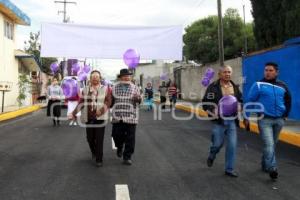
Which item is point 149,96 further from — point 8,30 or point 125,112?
point 125,112

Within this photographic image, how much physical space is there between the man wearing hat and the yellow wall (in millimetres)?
→ 20076

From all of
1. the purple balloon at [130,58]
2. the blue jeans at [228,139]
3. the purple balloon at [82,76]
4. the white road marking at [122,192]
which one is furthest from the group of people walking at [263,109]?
the purple balloon at [82,76]

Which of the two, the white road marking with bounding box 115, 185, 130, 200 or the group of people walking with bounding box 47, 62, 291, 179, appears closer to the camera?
the white road marking with bounding box 115, 185, 130, 200

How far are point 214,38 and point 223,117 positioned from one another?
30560 millimetres

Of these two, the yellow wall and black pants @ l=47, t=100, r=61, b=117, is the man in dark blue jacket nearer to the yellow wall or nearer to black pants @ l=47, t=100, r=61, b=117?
black pants @ l=47, t=100, r=61, b=117

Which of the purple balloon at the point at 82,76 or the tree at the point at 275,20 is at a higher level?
the tree at the point at 275,20

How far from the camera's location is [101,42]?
18531 mm

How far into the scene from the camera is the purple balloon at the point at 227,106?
7391 millimetres

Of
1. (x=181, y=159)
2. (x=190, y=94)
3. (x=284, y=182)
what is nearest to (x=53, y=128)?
(x=181, y=159)

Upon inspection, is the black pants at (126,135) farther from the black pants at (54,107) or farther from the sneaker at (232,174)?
the black pants at (54,107)

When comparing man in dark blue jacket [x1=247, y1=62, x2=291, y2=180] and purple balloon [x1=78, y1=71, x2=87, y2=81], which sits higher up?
purple balloon [x1=78, y1=71, x2=87, y2=81]

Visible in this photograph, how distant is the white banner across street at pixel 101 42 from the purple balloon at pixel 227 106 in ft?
35.9

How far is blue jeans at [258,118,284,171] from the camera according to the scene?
23.6 feet

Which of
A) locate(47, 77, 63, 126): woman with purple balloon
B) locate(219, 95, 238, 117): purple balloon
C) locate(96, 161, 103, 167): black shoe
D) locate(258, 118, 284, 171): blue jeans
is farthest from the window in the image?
locate(258, 118, 284, 171): blue jeans
